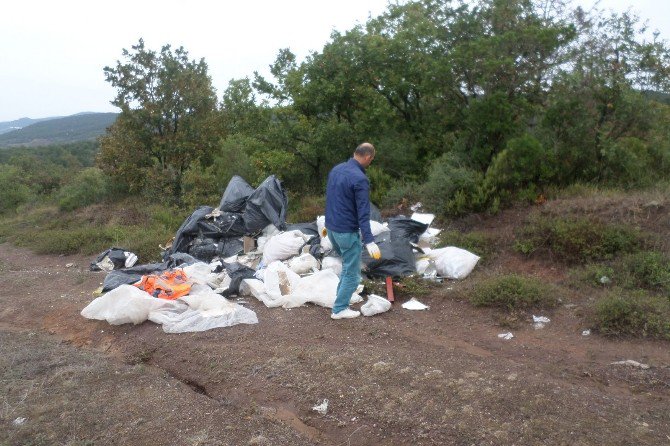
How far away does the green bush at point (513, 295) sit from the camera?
5.14m

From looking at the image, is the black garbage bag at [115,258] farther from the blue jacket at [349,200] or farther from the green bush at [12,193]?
the green bush at [12,193]

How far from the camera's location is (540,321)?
16.2ft

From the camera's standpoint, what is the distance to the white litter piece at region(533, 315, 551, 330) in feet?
16.0

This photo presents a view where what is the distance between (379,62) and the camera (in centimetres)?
980

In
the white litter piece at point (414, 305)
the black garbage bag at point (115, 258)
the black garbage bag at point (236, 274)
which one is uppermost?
the black garbage bag at point (236, 274)

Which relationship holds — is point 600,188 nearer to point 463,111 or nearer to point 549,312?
point 463,111

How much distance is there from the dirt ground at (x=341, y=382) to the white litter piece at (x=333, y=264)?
0.90 meters

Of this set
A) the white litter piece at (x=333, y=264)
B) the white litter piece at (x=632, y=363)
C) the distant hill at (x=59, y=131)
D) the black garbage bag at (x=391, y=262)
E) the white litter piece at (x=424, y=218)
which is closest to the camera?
the white litter piece at (x=632, y=363)

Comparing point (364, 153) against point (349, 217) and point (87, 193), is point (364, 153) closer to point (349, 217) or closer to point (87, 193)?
point (349, 217)

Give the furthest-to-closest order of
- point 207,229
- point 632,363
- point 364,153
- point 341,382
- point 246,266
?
point 207,229, point 246,266, point 364,153, point 632,363, point 341,382

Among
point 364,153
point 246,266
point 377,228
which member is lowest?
point 246,266

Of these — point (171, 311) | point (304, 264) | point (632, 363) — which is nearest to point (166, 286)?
point (171, 311)

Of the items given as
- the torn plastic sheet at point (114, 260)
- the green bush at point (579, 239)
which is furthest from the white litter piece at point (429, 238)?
the torn plastic sheet at point (114, 260)

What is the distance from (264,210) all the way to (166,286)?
94.7 inches
